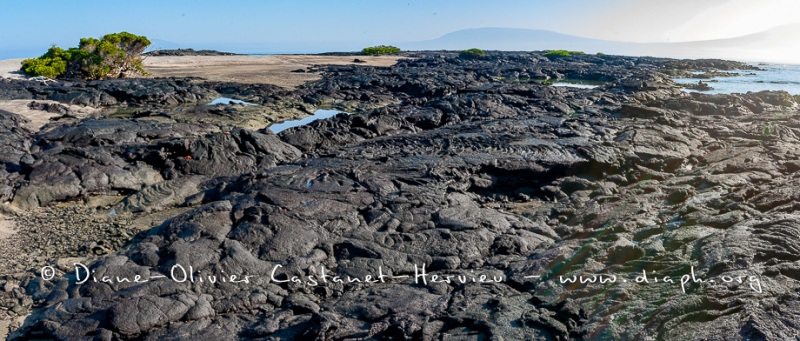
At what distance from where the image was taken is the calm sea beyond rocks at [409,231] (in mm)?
6797

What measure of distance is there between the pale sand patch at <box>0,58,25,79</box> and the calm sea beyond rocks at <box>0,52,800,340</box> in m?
15.8

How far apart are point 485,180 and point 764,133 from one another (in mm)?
10699

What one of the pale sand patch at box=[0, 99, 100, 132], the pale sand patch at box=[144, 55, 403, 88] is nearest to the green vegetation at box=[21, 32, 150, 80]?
the pale sand patch at box=[144, 55, 403, 88]

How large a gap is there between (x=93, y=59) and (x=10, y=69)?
7482 millimetres

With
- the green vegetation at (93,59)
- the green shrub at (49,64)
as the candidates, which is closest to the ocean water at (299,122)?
the green vegetation at (93,59)

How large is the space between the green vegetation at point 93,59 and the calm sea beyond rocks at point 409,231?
14.4 meters

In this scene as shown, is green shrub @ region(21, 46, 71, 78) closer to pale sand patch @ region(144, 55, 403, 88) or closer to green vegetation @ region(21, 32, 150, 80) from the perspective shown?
green vegetation @ region(21, 32, 150, 80)

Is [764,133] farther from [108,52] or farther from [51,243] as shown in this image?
[108,52]

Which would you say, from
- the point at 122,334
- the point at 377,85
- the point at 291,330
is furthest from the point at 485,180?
the point at 377,85

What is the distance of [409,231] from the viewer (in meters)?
9.40

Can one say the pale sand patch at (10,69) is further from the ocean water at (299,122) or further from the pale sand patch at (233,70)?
the ocean water at (299,122)

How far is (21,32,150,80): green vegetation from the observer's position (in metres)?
32.0

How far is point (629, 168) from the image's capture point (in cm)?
1395

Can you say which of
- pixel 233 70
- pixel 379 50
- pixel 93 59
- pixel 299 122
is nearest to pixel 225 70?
pixel 233 70
